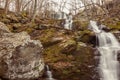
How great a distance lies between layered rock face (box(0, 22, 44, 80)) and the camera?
9305 mm

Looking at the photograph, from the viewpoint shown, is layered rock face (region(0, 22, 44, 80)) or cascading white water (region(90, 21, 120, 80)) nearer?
layered rock face (region(0, 22, 44, 80))

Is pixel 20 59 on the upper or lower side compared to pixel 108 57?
upper

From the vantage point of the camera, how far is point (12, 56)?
938 centimetres

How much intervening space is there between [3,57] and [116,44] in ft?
22.7

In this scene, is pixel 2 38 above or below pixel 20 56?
above

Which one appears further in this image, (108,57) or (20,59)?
(108,57)

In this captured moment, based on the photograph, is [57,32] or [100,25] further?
[100,25]

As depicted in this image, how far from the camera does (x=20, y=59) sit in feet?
30.9

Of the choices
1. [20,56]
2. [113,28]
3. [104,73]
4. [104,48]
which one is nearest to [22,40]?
[20,56]

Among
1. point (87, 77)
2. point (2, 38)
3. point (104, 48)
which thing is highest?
point (2, 38)

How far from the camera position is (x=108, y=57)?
12.0m

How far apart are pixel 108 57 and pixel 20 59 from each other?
4602mm

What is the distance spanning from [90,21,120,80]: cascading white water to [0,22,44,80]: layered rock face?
2910 millimetres

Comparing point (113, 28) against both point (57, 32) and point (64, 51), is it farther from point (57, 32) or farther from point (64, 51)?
point (64, 51)
